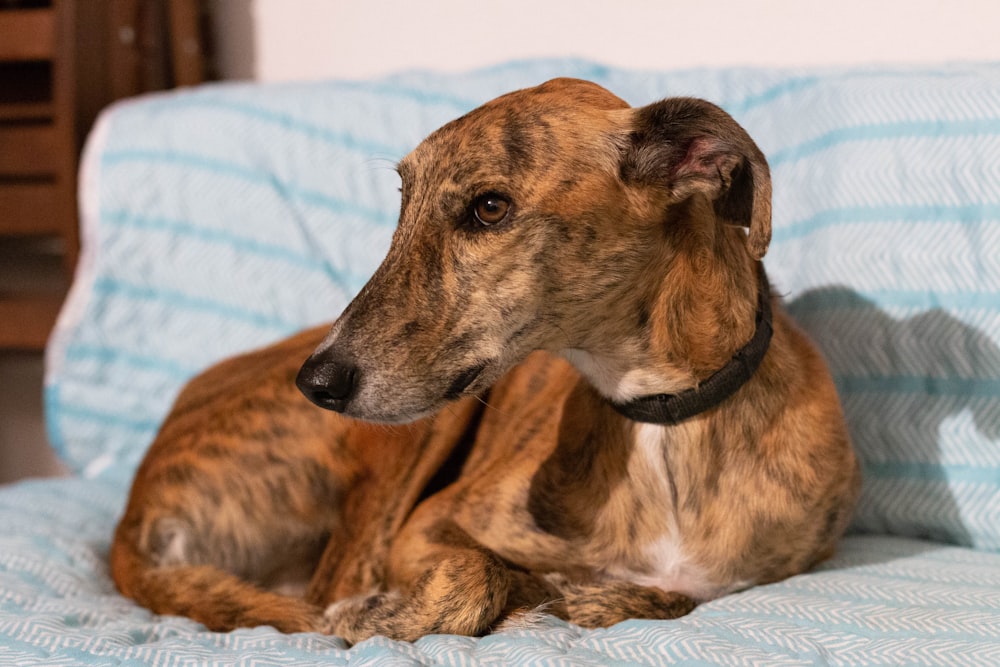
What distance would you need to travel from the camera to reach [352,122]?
2727 mm

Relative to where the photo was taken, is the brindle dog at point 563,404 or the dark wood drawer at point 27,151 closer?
the brindle dog at point 563,404

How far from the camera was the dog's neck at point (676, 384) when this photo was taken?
4.94 ft

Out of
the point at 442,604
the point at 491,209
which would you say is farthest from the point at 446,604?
→ the point at 491,209

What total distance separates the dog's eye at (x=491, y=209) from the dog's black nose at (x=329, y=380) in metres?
0.29

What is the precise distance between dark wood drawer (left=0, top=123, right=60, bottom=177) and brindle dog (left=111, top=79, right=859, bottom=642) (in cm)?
174

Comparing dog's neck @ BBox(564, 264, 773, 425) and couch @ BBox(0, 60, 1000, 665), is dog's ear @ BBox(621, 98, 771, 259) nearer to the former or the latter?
dog's neck @ BBox(564, 264, 773, 425)

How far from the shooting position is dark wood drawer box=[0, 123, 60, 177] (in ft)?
10.4

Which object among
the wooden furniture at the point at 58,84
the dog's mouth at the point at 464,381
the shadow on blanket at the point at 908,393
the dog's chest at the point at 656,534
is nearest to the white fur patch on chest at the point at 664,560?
the dog's chest at the point at 656,534

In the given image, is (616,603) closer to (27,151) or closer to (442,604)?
(442,604)

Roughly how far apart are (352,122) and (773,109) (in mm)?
1162

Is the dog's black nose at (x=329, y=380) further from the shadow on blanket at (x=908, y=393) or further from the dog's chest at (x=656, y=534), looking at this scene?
the shadow on blanket at (x=908, y=393)

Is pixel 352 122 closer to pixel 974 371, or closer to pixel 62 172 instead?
pixel 62 172

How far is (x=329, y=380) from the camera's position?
1329 millimetres

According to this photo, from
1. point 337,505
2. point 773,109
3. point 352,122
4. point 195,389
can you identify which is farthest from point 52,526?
point 773,109
